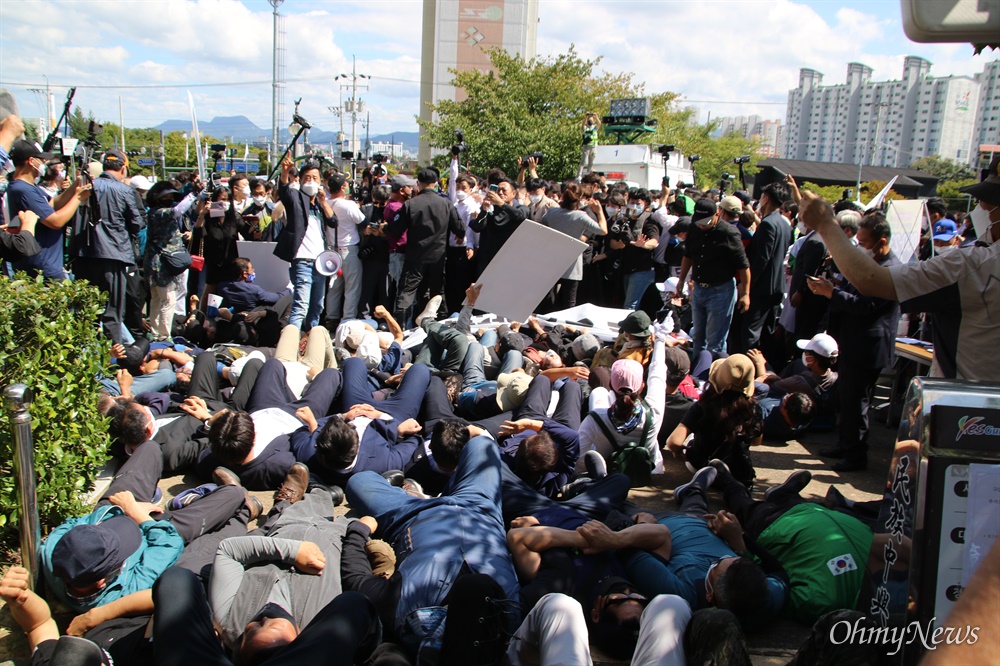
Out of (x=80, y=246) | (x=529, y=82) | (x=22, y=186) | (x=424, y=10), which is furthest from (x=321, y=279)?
(x=424, y=10)

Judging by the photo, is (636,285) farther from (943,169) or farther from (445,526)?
(943,169)

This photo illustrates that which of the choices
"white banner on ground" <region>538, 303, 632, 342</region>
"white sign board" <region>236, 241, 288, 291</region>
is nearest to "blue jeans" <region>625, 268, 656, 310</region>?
"white banner on ground" <region>538, 303, 632, 342</region>

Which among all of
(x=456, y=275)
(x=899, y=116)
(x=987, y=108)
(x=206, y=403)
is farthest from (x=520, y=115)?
(x=899, y=116)

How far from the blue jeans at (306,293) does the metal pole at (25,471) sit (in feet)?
14.3

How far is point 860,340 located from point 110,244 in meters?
6.65

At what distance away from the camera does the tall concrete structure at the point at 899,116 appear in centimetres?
12138

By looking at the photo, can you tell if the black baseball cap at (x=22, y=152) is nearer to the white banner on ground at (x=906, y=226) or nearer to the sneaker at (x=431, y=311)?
the sneaker at (x=431, y=311)

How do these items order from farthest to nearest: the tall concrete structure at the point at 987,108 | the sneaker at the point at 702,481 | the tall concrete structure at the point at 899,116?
the tall concrete structure at the point at 899,116
the tall concrete structure at the point at 987,108
the sneaker at the point at 702,481

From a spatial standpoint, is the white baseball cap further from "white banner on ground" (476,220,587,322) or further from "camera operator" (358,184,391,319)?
"camera operator" (358,184,391,319)

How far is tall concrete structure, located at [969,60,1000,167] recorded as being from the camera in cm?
10669

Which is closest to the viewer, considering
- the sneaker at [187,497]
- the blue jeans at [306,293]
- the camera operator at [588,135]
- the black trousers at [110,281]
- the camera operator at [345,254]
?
the sneaker at [187,497]

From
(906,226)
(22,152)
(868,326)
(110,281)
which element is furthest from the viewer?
(906,226)

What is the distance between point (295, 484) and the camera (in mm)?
4355

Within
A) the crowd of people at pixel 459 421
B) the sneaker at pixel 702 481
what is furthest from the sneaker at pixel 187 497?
the sneaker at pixel 702 481
